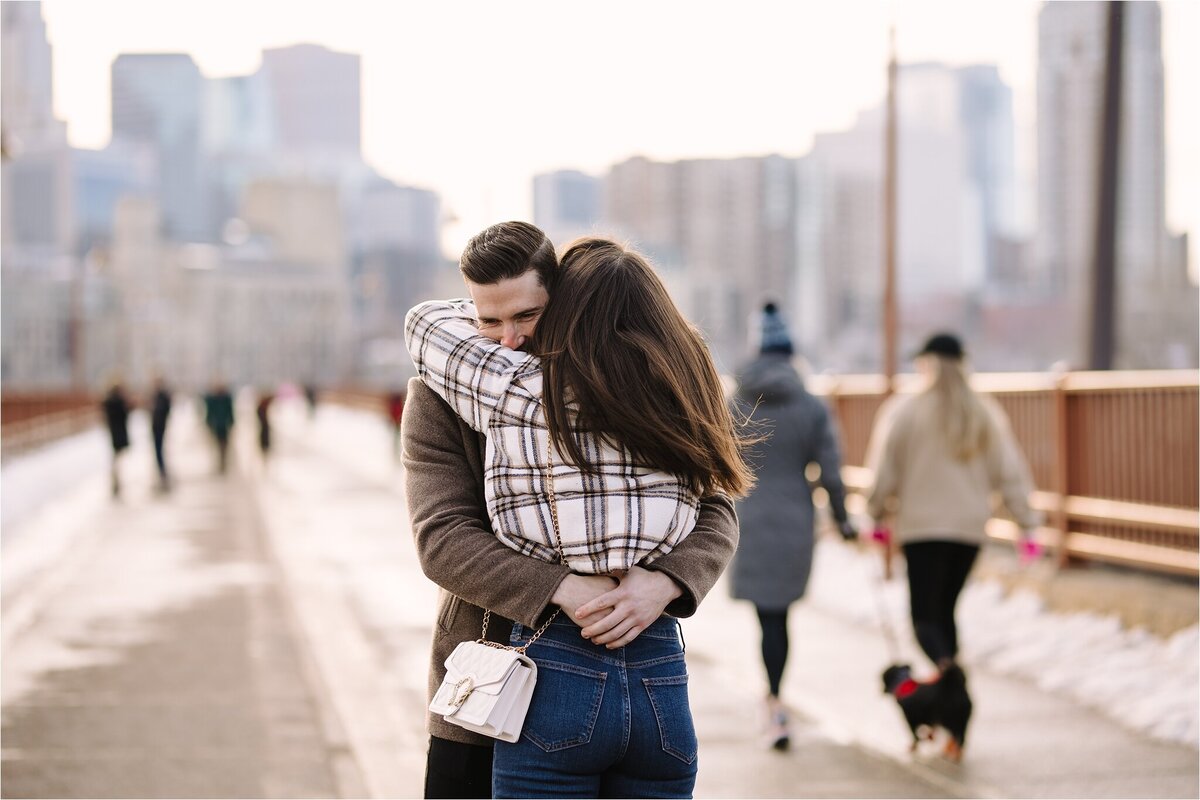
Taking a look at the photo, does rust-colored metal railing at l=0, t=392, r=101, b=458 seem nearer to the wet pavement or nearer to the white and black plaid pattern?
the wet pavement

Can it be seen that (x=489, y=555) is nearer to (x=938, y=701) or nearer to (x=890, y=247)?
(x=938, y=701)

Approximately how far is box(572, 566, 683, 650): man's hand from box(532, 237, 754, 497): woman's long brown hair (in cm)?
21

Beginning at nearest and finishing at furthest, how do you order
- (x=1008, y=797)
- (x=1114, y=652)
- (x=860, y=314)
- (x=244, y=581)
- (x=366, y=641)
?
1. (x=1008, y=797)
2. (x=1114, y=652)
3. (x=366, y=641)
4. (x=244, y=581)
5. (x=860, y=314)

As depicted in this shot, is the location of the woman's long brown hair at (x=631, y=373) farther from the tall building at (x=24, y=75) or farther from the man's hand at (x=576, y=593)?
the tall building at (x=24, y=75)

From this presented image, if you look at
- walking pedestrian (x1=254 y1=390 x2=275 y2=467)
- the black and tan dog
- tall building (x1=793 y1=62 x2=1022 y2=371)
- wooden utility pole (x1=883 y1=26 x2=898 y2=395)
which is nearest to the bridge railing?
wooden utility pole (x1=883 y1=26 x2=898 y2=395)

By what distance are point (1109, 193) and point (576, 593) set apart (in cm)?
960

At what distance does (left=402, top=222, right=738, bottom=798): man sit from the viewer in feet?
8.55

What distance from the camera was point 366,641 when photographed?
29.6 ft

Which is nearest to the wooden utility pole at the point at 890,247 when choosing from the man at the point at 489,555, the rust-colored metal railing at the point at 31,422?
the man at the point at 489,555

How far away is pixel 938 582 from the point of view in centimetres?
643

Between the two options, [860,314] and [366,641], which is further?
[860,314]

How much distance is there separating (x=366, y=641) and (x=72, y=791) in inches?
140

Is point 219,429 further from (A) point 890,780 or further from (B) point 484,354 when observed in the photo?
(B) point 484,354

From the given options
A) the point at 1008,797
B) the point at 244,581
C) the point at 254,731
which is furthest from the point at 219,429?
the point at 1008,797
